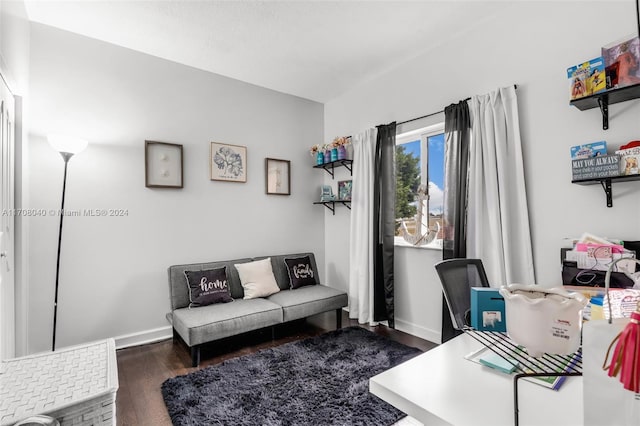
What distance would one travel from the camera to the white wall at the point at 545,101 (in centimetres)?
192

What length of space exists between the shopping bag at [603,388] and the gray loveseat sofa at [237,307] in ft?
8.19

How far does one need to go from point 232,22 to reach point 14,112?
1.77 metres

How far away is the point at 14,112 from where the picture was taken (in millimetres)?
2305

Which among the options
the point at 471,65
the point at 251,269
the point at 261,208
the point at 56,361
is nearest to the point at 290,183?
the point at 261,208

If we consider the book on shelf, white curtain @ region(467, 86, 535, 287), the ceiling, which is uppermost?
the ceiling

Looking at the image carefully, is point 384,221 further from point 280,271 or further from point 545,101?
point 545,101

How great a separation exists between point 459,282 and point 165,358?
2490mm

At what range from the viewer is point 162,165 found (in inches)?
123

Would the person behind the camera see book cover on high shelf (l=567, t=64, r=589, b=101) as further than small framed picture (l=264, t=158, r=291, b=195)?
No

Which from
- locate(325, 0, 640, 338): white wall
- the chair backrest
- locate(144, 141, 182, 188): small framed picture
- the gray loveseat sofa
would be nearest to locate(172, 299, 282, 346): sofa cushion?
the gray loveseat sofa

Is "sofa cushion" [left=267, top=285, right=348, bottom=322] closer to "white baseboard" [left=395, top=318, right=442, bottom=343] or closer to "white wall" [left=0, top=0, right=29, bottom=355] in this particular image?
"white baseboard" [left=395, top=318, right=442, bottom=343]

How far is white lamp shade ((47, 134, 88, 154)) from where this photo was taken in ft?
7.71

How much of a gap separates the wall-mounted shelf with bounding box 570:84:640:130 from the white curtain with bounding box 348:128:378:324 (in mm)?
1867

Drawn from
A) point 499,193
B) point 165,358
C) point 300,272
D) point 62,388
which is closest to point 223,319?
point 165,358
